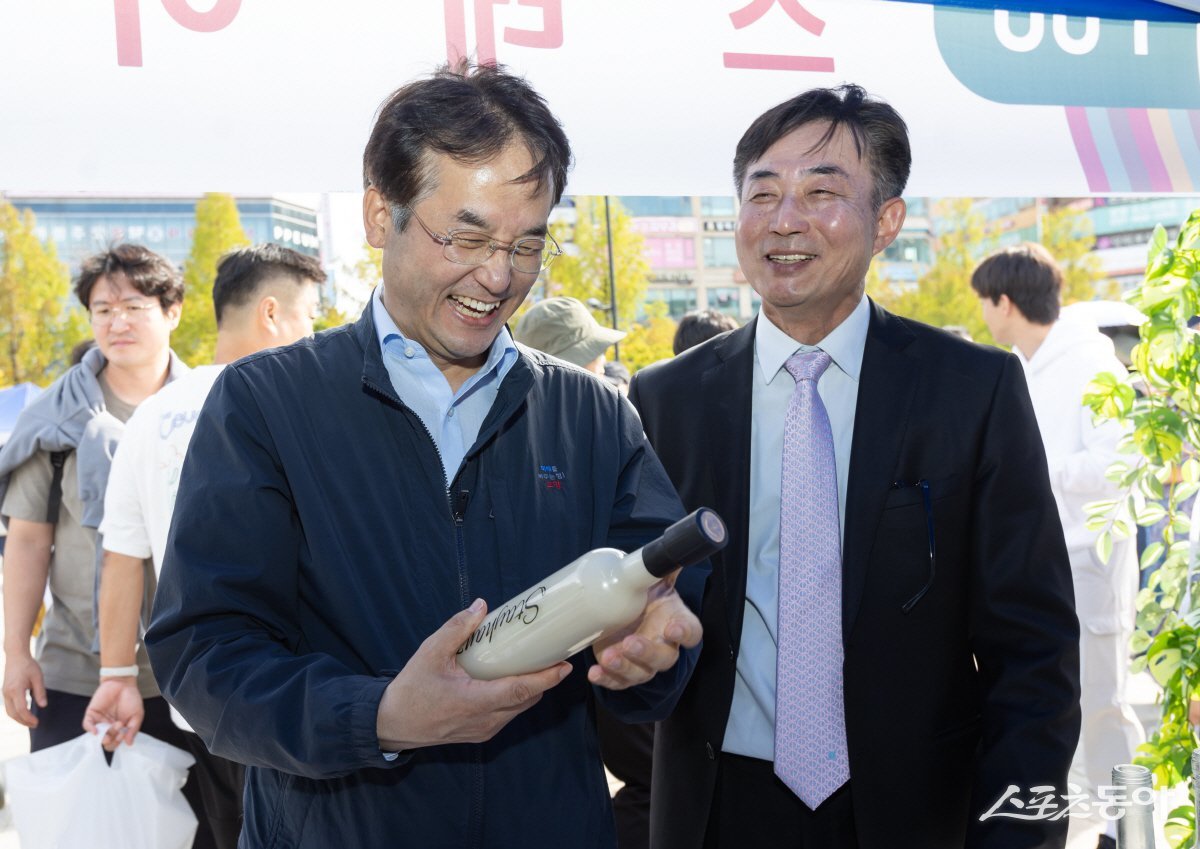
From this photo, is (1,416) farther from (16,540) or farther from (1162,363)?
Answer: (1162,363)

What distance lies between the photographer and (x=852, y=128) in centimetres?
236

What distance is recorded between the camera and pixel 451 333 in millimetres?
1654

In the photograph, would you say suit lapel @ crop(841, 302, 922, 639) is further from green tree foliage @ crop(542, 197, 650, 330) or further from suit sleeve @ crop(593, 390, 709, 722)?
green tree foliage @ crop(542, 197, 650, 330)

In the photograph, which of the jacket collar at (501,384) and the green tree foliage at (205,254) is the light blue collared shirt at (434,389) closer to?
the jacket collar at (501,384)

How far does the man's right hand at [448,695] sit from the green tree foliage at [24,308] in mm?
31406

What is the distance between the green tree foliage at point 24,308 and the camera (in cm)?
2945

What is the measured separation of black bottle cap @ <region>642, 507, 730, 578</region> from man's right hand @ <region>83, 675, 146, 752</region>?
7.93 feet

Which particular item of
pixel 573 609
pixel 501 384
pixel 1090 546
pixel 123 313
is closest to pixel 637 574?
pixel 573 609

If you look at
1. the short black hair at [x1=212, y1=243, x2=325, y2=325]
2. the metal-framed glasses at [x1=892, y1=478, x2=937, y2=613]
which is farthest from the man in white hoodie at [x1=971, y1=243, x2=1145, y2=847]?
the short black hair at [x1=212, y1=243, x2=325, y2=325]

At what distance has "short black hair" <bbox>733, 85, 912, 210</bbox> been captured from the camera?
235 cm

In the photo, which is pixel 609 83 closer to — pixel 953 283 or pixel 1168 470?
pixel 1168 470

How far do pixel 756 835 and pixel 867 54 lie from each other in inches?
73.1

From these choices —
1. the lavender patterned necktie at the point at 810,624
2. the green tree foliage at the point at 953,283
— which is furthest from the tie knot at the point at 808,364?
the green tree foliage at the point at 953,283

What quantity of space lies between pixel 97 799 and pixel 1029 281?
4.05m
